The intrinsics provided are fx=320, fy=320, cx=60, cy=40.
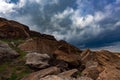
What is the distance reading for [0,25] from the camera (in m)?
62.2

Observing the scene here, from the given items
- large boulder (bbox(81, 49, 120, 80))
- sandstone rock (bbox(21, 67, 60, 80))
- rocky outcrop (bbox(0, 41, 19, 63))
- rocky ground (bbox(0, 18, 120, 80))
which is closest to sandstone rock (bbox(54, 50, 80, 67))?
rocky ground (bbox(0, 18, 120, 80))

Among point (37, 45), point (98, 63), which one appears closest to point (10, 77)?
point (37, 45)

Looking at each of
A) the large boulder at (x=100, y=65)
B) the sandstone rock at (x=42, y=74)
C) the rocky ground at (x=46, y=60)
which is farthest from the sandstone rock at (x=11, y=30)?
the sandstone rock at (x=42, y=74)

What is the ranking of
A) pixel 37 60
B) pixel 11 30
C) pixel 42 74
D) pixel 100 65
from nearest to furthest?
pixel 42 74 < pixel 37 60 < pixel 100 65 < pixel 11 30

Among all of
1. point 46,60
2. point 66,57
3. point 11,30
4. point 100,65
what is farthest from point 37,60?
point 11,30

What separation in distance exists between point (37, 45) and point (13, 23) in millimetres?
11386

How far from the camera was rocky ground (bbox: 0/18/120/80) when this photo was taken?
46.0 meters

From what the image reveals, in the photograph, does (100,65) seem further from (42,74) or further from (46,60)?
(42,74)

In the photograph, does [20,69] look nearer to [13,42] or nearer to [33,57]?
[33,57]

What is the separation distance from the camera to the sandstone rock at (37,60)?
50406 mm

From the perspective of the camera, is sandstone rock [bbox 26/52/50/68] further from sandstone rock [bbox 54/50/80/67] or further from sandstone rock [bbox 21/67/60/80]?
sandstone rock [bbox 21/67/60/80]

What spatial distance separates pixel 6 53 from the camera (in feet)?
173

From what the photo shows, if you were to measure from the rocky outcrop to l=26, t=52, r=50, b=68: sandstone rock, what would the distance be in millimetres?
2479

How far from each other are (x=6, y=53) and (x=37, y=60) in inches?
220
